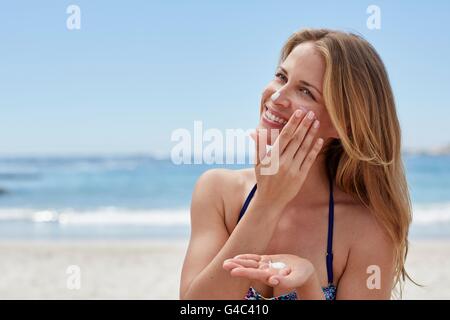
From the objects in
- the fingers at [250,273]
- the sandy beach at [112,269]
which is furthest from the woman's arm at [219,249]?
the sandy beach at [112,269]

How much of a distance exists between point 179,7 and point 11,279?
24.5 m

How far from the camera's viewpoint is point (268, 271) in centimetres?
225

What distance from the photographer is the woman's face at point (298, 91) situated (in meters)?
2.51

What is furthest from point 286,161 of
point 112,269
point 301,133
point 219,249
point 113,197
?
point 113,197

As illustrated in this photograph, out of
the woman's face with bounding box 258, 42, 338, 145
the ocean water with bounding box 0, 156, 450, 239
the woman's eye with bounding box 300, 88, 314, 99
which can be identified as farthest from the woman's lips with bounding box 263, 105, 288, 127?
the ocean water with bounding box 0, 156, 450, 239

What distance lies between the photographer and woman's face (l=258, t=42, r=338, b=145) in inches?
98.8

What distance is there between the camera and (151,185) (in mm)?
23844

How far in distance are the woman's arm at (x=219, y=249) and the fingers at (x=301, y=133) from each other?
0.74 feet

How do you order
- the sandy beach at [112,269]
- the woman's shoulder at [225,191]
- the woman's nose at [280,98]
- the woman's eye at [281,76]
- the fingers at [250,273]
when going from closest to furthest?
the fingers at [250,273] → the woman's nose at [280,98] → the woman's eye at [281,76] → the woman's shoulder at [225,191] → the sandy beach at [112,269]

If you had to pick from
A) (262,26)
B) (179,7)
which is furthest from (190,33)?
(262,26)

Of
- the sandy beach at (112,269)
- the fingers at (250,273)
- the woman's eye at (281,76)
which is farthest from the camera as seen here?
the sandy beach at (112,269)

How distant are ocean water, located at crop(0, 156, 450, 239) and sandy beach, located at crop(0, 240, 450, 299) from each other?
1439 mm

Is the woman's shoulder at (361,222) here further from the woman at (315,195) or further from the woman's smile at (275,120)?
the woman's smile at (275,120)

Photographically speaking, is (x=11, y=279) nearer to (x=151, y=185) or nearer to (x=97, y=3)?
(x=151, y=185)
